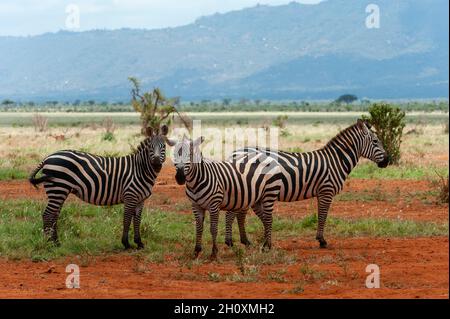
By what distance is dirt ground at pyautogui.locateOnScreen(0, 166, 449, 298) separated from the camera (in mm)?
9047

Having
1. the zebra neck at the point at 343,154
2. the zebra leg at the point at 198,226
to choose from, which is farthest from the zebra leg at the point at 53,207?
the zebra neck at the point at 343,154

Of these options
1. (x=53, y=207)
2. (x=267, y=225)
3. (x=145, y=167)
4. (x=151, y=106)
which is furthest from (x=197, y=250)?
(x=151, y=106)

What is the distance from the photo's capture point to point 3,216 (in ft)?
47.6

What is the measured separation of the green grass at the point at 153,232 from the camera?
1157 centimetres

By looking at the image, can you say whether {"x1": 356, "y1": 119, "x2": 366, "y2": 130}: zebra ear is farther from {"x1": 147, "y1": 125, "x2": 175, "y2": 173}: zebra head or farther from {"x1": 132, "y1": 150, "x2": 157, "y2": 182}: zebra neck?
{"x1": 132, "y1": 150, "x2": 157, "y2": 182}: zebra neck

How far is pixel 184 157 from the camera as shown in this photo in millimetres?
10898

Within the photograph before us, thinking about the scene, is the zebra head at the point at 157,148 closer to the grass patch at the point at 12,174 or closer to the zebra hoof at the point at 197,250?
the zebra hoof at the point at 197,250

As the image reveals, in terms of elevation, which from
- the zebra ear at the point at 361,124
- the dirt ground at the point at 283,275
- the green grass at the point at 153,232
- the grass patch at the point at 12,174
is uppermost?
the zebra ear at the point at 361,124

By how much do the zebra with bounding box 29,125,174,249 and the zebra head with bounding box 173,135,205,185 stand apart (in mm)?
1021

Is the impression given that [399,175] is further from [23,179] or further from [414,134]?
[414,134]

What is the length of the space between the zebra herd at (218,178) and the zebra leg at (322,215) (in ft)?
0.04

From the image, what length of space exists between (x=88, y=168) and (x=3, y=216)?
2.85 metres

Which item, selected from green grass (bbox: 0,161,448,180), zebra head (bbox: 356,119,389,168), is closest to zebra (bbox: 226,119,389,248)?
zebra head (bbox: 356,119,389,168)

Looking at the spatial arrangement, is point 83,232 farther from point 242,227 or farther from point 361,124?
point 361,124
